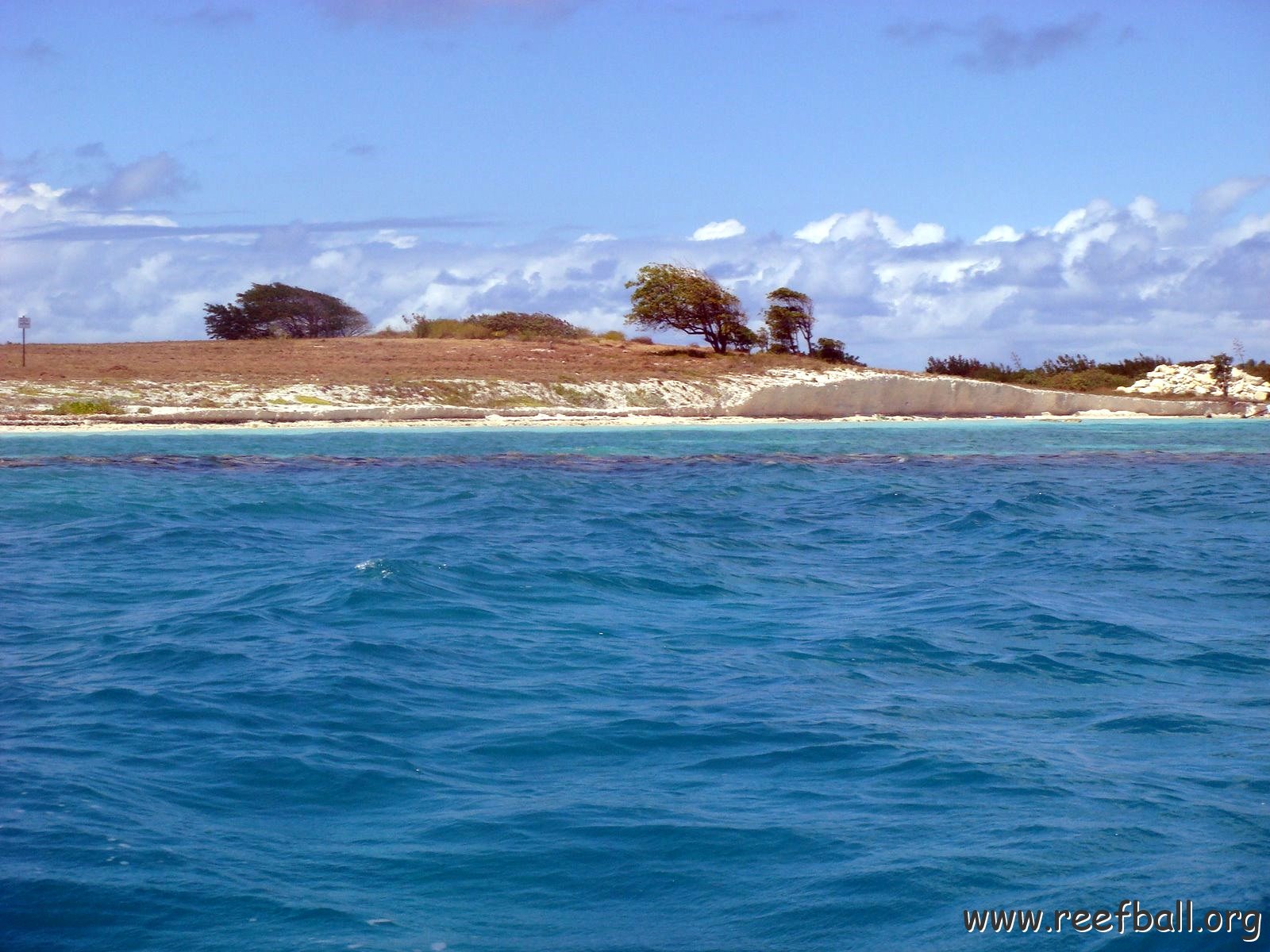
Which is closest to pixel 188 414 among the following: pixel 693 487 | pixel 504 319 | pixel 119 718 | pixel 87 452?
pixel 87 452

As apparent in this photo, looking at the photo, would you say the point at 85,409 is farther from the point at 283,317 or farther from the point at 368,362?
the point at 283,317

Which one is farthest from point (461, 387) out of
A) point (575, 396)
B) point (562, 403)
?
point (575, 396)

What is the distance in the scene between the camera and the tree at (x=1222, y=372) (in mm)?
54156

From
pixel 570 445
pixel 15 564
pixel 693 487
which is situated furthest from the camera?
pixel 570 445

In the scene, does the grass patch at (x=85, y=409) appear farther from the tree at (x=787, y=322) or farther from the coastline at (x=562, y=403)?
the tree at (x=787, y=322)

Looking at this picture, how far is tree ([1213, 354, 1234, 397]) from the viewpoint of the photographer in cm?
5416

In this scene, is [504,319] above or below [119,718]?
above

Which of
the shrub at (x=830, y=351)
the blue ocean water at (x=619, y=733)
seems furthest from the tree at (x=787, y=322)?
the blue ocean water at (x=619, y=733)

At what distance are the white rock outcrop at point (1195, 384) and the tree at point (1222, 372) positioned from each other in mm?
147

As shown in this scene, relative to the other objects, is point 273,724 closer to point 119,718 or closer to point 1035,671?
point 119,718

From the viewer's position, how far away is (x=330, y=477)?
2066 centimetres

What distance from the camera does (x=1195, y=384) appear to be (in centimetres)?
5516

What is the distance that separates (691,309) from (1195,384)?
915 inches

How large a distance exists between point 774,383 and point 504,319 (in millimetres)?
25878
